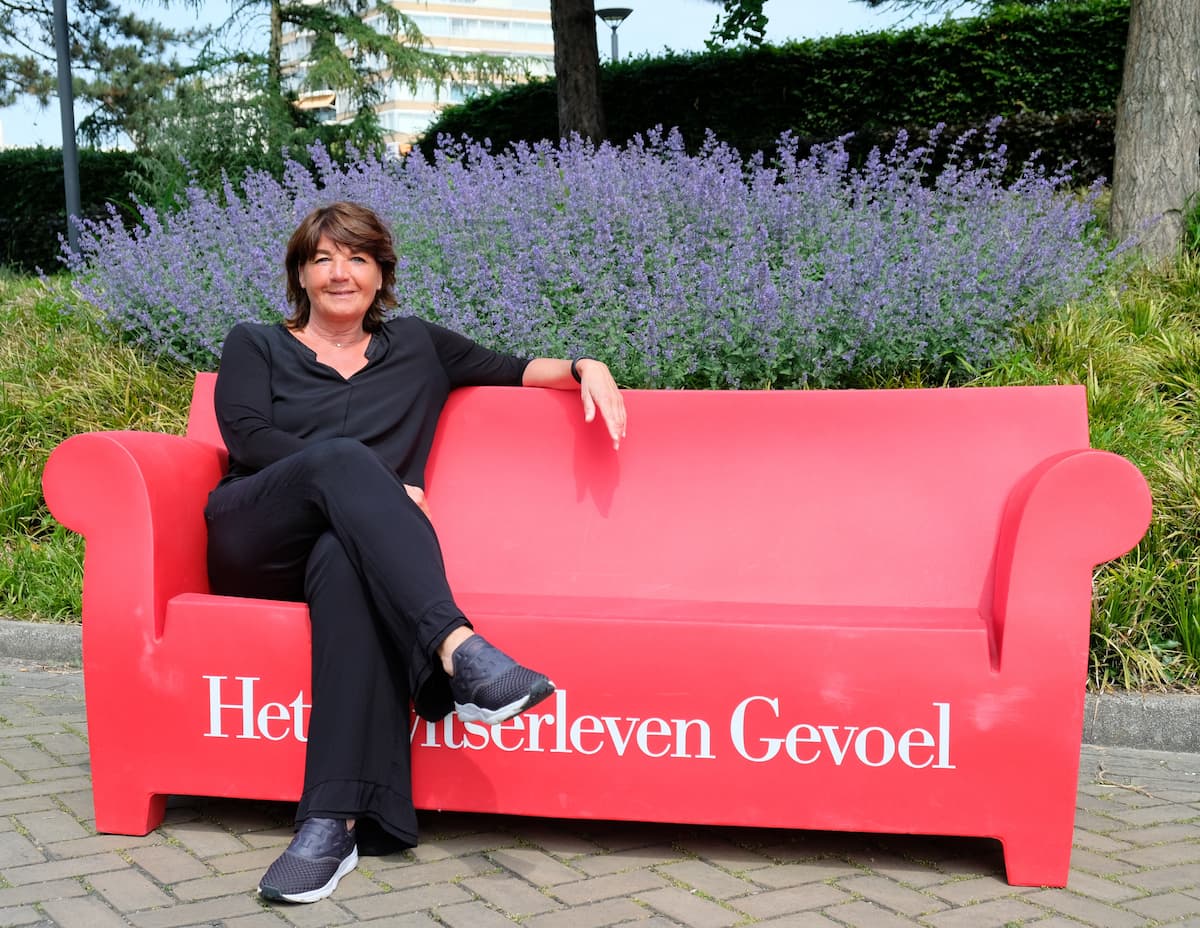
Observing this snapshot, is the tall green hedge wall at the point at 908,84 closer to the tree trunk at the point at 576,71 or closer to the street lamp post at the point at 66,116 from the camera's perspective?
the tree trunk at the point at 576,71

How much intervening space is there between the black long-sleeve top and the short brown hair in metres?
0.09

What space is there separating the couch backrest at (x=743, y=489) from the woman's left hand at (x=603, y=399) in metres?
0.17

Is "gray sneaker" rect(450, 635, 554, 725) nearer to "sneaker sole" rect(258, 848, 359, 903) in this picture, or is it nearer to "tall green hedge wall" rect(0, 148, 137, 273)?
"sneaker sole" rect(258, 848, 359, 903)

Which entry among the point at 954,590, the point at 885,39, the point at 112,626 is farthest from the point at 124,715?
the point at 885,39

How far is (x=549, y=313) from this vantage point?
451cm

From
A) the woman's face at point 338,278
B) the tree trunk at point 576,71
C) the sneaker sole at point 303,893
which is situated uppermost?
the tree trunk at point 576,71

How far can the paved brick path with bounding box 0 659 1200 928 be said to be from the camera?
2.32m

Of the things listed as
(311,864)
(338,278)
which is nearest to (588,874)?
(311,864)

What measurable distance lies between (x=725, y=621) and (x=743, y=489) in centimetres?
68

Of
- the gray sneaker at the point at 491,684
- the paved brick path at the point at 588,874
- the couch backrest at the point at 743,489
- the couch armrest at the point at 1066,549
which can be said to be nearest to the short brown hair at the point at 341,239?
the couch backrest at the point at 743,489

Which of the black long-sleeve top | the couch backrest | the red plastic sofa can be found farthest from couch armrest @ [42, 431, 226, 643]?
the couch backrest

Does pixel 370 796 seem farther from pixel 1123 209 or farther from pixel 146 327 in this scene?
pixel 1123 209

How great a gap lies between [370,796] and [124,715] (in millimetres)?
602

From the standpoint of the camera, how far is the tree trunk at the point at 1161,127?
585 centimetres
